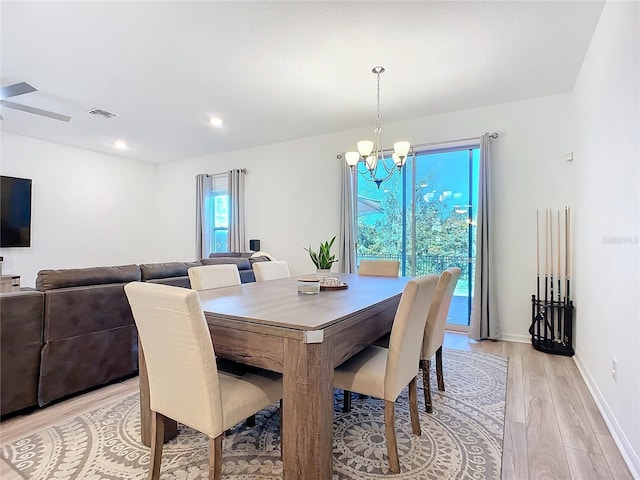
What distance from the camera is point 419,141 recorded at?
459 centimetres

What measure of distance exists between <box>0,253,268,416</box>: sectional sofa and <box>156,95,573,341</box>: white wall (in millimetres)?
3020

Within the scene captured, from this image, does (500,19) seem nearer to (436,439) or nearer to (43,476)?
(436,439)

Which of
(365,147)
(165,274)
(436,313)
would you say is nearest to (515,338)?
(436,313)

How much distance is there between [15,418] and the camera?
2221mm

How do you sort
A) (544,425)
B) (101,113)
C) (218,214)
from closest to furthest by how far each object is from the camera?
(544,425) < (101,113) < (218,214)

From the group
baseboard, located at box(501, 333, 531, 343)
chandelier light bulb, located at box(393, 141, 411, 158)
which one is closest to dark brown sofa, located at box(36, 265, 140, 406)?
chandelier light bulb, located at box(393, 141, 411, 158)

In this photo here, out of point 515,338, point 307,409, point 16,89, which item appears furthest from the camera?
point 515,338

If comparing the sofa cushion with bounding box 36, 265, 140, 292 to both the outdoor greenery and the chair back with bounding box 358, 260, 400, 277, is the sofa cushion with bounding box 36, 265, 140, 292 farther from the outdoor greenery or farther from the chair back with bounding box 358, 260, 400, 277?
the outdoor greenery

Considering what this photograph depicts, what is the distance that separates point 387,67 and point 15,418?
153 inches

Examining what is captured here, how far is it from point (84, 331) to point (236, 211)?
3.83 metres

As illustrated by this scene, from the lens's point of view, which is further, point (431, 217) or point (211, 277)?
point (431, 217)

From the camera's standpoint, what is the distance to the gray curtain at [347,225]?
4941 millimetres

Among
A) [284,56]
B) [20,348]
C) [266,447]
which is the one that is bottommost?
[266,447]

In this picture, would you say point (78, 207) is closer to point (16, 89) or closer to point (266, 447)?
point (16, 89)
